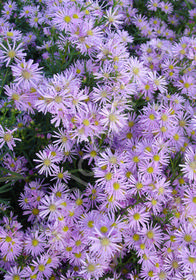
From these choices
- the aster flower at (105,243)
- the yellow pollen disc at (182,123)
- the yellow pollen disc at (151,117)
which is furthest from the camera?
the yellow pollen disc at (182,123)

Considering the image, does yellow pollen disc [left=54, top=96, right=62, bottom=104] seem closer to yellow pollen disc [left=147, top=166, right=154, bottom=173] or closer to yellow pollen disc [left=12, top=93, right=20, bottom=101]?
yellow pollen disc [left=12, top=93, right=20, bottom=101]

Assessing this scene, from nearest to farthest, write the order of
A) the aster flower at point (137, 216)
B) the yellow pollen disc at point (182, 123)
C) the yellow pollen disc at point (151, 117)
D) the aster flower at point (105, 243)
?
the aster flower at point (105, 243)
the aster flower at point (137, 216)
the yellow pollen disc at point (151, 117)
the yellow pollen disc at point (182, 123)

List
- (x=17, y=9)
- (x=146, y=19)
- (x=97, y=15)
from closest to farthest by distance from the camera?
(x=97, y=15), (x=17, y=9), (x=146, y=19)

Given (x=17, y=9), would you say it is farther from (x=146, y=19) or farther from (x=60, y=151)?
(x=60, y=151)

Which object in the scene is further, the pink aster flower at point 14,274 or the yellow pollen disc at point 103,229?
the pink aster flower at point 14,274

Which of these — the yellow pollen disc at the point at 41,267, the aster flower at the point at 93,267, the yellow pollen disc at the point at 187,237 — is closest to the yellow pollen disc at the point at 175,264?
the yellow pollen disc at the point at 187,237

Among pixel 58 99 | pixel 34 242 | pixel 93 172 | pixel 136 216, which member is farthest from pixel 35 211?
pixel 58 99

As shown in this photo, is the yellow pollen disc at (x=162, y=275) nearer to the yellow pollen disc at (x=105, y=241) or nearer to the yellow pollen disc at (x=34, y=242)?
the yellow pollen disc at (x=105, y=241)

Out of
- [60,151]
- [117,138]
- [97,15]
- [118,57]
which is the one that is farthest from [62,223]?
[97,15]
